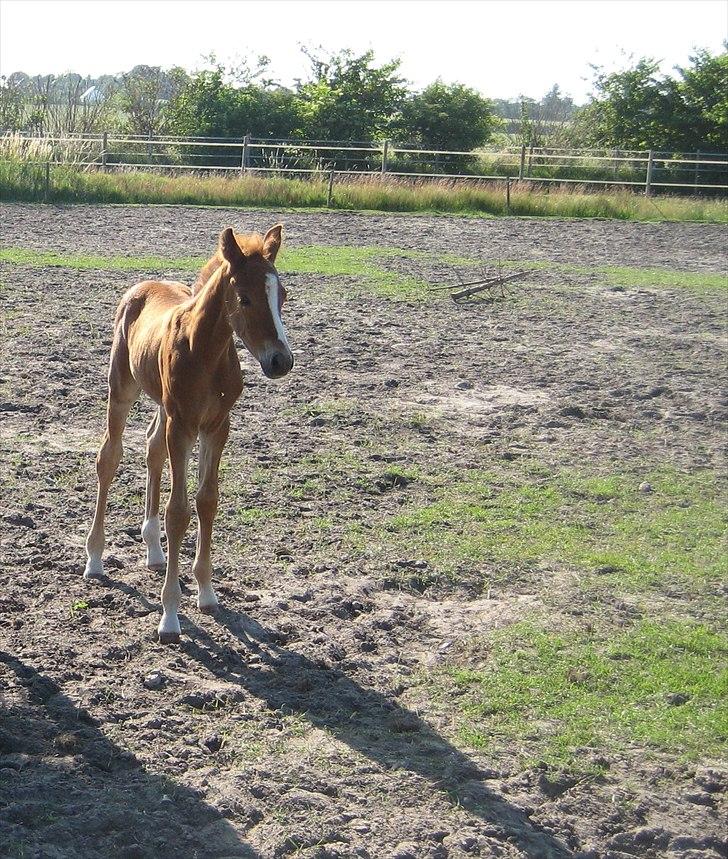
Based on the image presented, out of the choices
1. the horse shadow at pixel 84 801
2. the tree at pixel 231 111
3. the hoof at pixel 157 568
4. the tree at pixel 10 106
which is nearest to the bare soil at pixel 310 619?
the horse shadow at pixel 84 801

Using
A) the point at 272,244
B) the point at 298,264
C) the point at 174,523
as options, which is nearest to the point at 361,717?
the point at 174,523

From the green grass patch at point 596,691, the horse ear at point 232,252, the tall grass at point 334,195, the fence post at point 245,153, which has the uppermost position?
the fence post at point 245,153

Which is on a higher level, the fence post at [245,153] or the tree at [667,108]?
the tree at [667,108]

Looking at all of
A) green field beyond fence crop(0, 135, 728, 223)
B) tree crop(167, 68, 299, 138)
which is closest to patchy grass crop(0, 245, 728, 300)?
green field beyond fence crop(0, 135, 728, 223)

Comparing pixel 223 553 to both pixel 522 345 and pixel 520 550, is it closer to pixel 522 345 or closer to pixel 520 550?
pixel 520 550

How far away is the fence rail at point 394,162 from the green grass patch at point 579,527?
2456cm

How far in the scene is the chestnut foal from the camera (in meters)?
4.80

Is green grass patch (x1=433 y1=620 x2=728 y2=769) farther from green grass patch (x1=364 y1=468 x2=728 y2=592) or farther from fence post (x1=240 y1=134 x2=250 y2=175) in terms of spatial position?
fence post (x1=240 y1=134 x2=250 y2=175)

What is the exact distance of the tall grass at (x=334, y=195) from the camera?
25.9 meters

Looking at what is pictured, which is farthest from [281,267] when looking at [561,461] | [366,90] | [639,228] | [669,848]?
[366,90]

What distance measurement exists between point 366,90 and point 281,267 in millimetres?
24079

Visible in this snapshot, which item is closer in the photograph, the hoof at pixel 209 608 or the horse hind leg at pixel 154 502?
the hoof at pixel 209 608

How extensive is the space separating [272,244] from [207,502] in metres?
1.36

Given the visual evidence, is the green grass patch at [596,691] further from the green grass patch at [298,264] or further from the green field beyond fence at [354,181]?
the green field beyond fence at [354,181]
